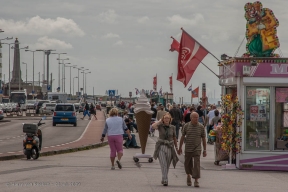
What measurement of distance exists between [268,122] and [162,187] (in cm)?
704

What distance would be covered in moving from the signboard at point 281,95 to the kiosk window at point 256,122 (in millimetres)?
424

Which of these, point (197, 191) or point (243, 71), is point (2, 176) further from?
point (243, 71)

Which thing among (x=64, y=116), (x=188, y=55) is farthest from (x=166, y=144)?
(x=64, y=116)

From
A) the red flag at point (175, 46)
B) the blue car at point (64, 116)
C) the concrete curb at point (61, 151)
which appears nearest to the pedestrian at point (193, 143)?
the concrete curb at point (61, 151)

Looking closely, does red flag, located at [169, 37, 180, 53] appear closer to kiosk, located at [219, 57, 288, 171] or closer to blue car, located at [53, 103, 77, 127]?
kiosk, located at [219, 57, 288, 171]

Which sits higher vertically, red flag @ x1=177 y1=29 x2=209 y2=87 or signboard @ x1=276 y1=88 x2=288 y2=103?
red flag @ x1=177 y1=29 x2=209 y2=87

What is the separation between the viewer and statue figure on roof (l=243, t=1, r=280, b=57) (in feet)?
75.4

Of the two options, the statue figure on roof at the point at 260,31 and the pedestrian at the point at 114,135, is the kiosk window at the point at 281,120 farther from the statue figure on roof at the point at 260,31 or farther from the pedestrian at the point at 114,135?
the pedestrian at the point at 114,135

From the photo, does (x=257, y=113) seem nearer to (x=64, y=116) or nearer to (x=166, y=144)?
(x=166, y=144)

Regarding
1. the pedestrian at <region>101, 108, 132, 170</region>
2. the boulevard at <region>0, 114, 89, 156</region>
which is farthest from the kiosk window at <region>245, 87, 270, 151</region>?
the boulevard at <region>0, 114, 89, 156</region>

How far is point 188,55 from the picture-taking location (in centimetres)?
2355

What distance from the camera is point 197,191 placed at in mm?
15469

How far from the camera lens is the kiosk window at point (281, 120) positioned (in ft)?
73.0

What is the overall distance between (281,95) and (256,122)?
1078mm
